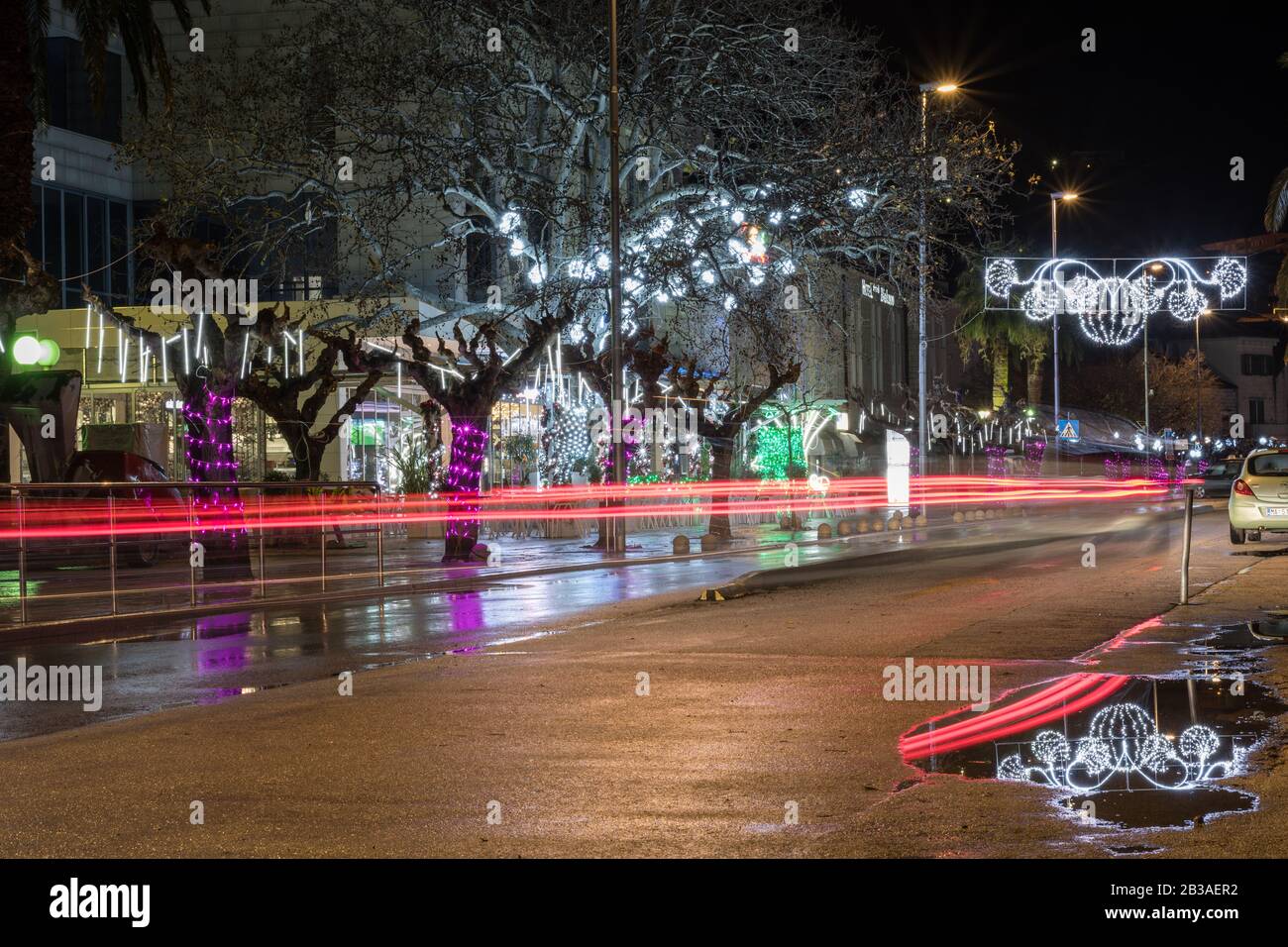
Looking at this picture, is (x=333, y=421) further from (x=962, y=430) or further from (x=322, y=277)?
(x=962, y=430)

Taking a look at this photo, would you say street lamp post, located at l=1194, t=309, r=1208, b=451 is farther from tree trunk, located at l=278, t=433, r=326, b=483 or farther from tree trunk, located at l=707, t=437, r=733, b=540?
tree trunk, located at l=278, t=433, r=326, b=483

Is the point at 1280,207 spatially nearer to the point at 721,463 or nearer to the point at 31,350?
the point at 721,463

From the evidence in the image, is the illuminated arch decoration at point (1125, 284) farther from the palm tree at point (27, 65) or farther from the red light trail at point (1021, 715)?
the red light trail at point (1021, 715)

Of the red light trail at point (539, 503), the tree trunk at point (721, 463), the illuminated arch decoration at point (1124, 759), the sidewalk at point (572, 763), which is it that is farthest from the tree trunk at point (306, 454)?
the illuminated arch decoration at point (1124, 759)

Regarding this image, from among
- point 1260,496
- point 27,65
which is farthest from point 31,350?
point 1260,496

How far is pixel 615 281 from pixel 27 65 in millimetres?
11446

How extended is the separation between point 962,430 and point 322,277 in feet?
128

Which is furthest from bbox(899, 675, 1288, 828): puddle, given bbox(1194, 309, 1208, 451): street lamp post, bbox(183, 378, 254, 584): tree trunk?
bbox(1194, 309, 1208, 451): street lamp post

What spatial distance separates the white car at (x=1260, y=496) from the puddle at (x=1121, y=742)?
14.7 m

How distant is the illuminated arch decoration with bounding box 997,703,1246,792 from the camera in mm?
7723

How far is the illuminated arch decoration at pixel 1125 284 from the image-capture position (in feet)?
139

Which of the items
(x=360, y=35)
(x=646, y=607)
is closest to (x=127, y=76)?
(x=360, y=35)

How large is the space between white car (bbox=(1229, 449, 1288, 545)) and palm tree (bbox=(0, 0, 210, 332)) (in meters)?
18.4

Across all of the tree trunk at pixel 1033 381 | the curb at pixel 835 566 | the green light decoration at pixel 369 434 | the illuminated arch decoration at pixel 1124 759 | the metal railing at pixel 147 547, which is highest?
the tree trunk at pixel 1033 381
